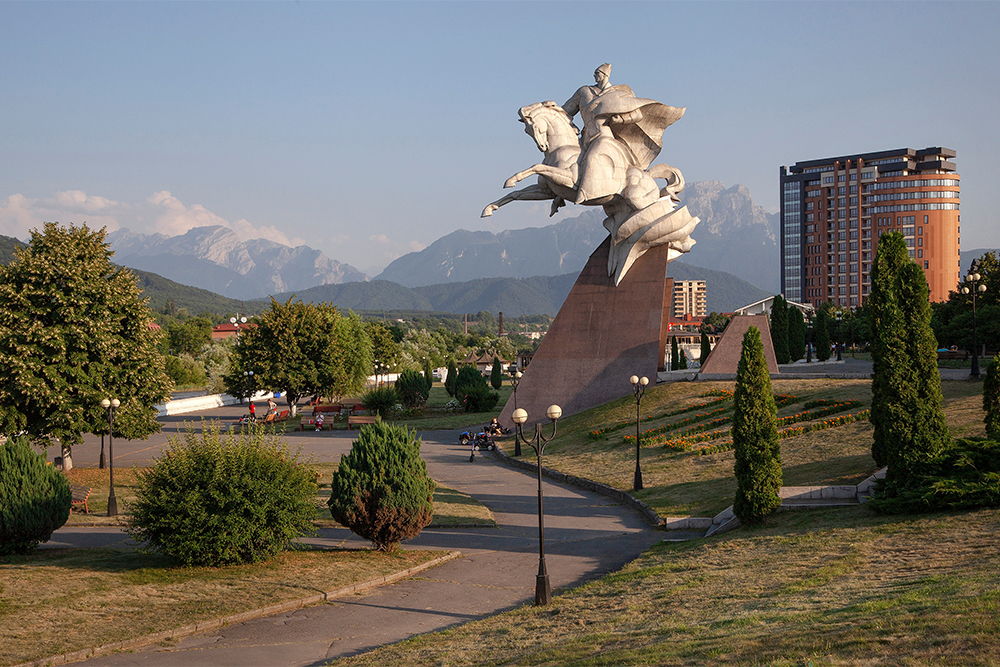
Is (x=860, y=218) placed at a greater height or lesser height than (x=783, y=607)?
greater

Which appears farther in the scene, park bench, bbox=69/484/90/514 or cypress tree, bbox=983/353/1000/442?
park bench, bbox=69/484/90/514

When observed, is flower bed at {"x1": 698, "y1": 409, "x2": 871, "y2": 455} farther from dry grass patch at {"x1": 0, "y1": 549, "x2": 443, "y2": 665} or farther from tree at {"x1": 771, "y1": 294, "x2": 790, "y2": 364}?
tree at {"x1": 771, "y1": 294, "x2": 790, "y2": 364}

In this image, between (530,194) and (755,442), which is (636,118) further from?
(755,442)

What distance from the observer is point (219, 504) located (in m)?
14.6

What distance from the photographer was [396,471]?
16.3 m

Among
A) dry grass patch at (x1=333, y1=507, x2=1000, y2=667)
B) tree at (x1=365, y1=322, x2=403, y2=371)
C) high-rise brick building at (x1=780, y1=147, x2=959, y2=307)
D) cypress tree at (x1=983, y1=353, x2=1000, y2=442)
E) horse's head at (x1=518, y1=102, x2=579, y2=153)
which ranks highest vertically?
high-rise brick building at (x1=780, y1=147, x2=959, y2=307)

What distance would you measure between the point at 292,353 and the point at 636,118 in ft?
78.3

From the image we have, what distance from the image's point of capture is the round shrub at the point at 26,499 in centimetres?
1570

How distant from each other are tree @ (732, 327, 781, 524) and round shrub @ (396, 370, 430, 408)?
3614 cm

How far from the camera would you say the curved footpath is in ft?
36.7

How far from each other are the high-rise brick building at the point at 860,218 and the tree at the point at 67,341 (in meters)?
128

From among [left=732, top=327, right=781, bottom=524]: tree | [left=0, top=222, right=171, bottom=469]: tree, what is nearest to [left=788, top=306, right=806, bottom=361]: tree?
[left=732, top=327, right=781, bottom=524]: tree

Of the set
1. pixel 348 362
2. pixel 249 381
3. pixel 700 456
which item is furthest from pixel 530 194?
pixel 348 362

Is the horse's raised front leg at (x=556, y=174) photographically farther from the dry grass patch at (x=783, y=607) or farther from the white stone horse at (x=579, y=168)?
the dry grass patch at (x=783, y=607)
